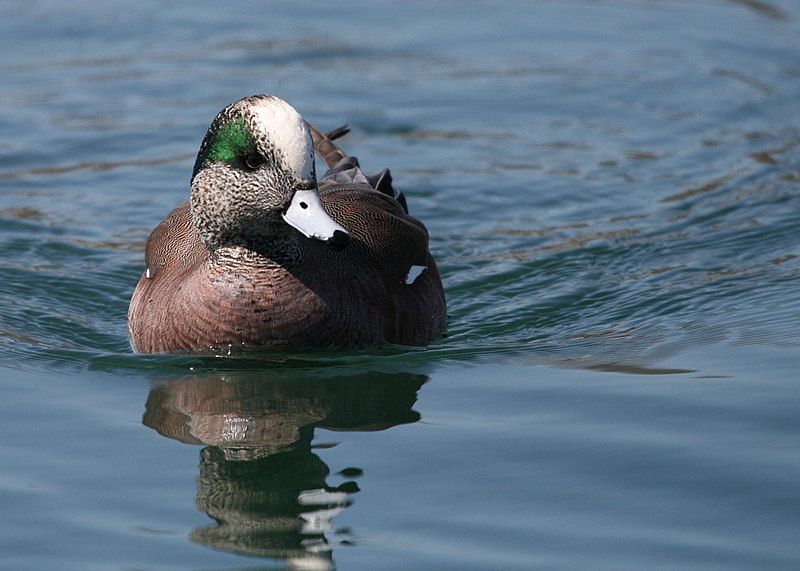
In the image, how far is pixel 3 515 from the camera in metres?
4.76

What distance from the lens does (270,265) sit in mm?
6348

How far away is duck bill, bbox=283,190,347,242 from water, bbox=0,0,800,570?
2.34 ft

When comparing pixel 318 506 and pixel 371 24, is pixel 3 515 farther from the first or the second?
pixel 371 24

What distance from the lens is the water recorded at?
15.4ft

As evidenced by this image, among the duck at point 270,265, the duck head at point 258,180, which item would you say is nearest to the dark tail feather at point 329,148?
the duck at point 270,265

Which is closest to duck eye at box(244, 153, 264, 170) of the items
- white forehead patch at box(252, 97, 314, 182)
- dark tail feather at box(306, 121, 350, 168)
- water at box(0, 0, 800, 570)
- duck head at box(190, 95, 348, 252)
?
duck head at box(190, 95, 348, 252)

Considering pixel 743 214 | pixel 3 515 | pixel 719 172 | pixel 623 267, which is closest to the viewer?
pixel 3 515

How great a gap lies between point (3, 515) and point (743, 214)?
599 centimetres

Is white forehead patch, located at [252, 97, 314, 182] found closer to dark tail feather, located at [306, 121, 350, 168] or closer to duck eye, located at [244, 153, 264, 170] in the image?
duck eye, located at [244, 153, 264, 170]

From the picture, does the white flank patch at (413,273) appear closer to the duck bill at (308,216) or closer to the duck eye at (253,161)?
the duck bill at (308,216)

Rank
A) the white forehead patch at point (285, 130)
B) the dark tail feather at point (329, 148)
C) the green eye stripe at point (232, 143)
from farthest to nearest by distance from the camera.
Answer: the dark tail feather at point (329, 148) < the green eye stripe at point (232, 143) < the white forehead patch at point (285, 130)

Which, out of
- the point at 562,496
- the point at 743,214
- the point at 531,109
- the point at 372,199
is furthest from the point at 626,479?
the point at 531,109

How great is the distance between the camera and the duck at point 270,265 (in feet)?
19.8

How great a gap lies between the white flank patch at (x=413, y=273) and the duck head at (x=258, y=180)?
0.90 m
